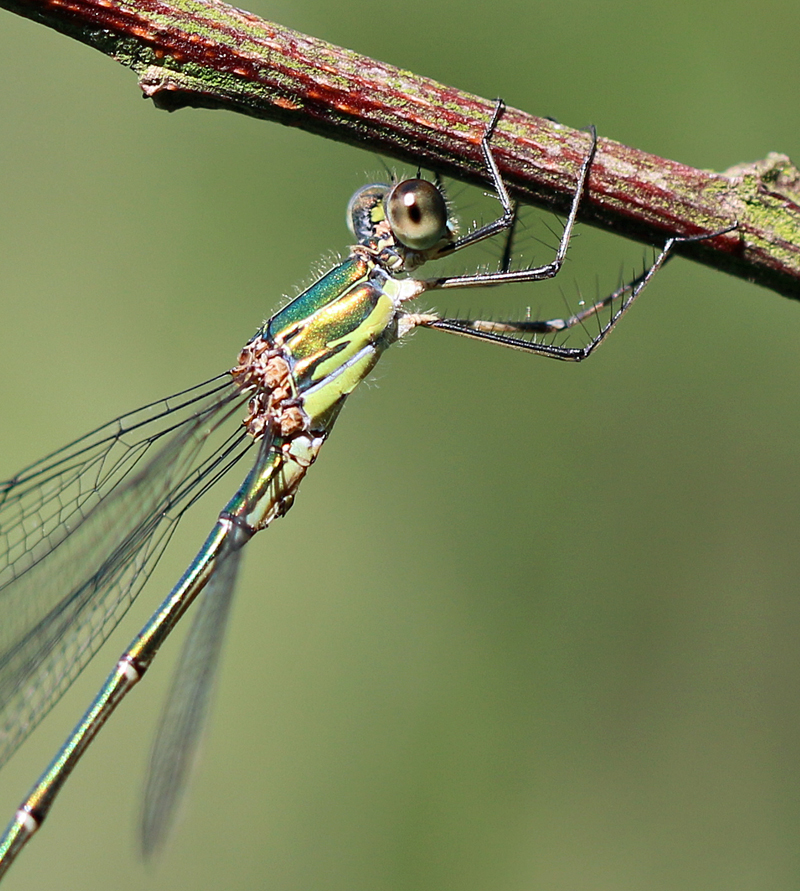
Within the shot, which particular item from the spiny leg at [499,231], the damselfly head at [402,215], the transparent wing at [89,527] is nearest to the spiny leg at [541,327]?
the spiny leg at [499,231]

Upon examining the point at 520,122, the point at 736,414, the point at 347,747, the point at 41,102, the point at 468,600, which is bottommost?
the point at 520,122

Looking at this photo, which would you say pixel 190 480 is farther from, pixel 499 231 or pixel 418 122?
pixel 418 122

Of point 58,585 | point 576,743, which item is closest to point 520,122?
point 58,585

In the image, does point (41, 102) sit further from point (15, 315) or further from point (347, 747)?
point (347, 747)

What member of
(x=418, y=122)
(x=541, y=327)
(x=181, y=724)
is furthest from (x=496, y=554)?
(x=418, y=122)

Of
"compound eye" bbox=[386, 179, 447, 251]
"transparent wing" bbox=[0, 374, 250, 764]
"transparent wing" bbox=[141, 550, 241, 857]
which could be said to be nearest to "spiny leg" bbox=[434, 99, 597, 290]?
"compound eye" bbox=[386, 179, 447, 251]

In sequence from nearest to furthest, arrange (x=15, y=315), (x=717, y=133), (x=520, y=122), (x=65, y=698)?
(x=520, y=122) → (x=65, y=698) → (x=717, y=133) → (x=15, y=315)

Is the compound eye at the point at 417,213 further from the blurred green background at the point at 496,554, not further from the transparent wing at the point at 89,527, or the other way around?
the blurred green background at the point at 496,554
